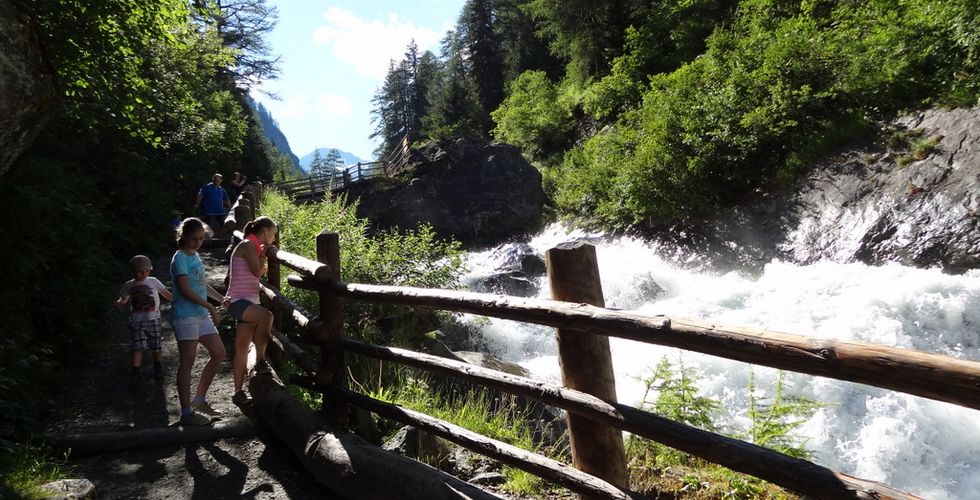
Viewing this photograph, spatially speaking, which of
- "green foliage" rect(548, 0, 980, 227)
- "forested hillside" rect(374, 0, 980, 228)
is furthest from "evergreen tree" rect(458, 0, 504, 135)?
"green foliage" rect(548, 0, 980, 227)

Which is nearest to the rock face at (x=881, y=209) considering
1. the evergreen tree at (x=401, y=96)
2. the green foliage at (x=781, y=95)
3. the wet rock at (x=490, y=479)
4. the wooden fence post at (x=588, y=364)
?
the green foliage at (x=781, y=95)

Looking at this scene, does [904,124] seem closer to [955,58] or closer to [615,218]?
[955,58]

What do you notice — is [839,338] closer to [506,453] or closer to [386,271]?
[506,453]

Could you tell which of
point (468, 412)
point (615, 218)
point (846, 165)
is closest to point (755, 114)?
point (846, 165)

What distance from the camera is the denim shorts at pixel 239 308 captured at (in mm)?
4734

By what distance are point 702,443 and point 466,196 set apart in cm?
2179

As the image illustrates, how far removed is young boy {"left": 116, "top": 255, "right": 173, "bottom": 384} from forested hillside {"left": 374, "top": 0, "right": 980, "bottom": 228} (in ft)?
41.6

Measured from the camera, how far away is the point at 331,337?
14.6 ft

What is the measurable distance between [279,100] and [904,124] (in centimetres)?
3449

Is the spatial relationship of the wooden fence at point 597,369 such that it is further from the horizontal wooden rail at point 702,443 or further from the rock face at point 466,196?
the rock face at point 466,196

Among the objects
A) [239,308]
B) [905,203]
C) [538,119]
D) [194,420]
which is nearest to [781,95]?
[905,203]

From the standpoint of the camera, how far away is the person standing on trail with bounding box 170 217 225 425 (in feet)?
15.6

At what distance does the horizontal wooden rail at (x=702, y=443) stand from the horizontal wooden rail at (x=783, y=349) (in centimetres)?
38

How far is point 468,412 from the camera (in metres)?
4.93
